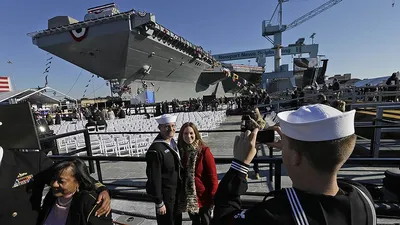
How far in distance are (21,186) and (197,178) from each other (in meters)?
1.62

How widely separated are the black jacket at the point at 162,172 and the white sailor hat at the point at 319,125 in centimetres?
167

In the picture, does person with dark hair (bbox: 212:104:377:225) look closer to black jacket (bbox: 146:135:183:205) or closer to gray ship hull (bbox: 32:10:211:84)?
black jacket (bbox: 146:135:183:205)

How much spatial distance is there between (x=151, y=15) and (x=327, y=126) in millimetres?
30848

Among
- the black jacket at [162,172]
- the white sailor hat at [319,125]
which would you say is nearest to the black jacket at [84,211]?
the black jacket at [162,172]

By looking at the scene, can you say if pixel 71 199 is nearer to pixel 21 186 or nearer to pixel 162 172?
pixel 21 186

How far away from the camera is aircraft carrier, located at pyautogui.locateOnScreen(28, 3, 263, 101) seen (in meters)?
28.7

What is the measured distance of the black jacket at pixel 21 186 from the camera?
1.71 meters

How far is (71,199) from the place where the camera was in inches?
69.2

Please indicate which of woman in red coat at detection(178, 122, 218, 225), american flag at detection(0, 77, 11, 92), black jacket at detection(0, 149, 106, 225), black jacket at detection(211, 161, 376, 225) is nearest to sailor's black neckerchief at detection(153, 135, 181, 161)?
woman in red coat at detection(178, 122, 218, 225)

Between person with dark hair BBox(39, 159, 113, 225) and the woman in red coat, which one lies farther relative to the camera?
the woman in red coat

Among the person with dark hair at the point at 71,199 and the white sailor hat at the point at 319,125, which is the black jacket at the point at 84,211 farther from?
the white sailor hat at the point at 319,125

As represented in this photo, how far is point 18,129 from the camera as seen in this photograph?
7.30ft

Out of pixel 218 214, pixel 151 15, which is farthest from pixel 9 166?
pixel 151 15

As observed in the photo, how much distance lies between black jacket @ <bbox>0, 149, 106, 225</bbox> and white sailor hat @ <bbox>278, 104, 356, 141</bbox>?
1.71m
